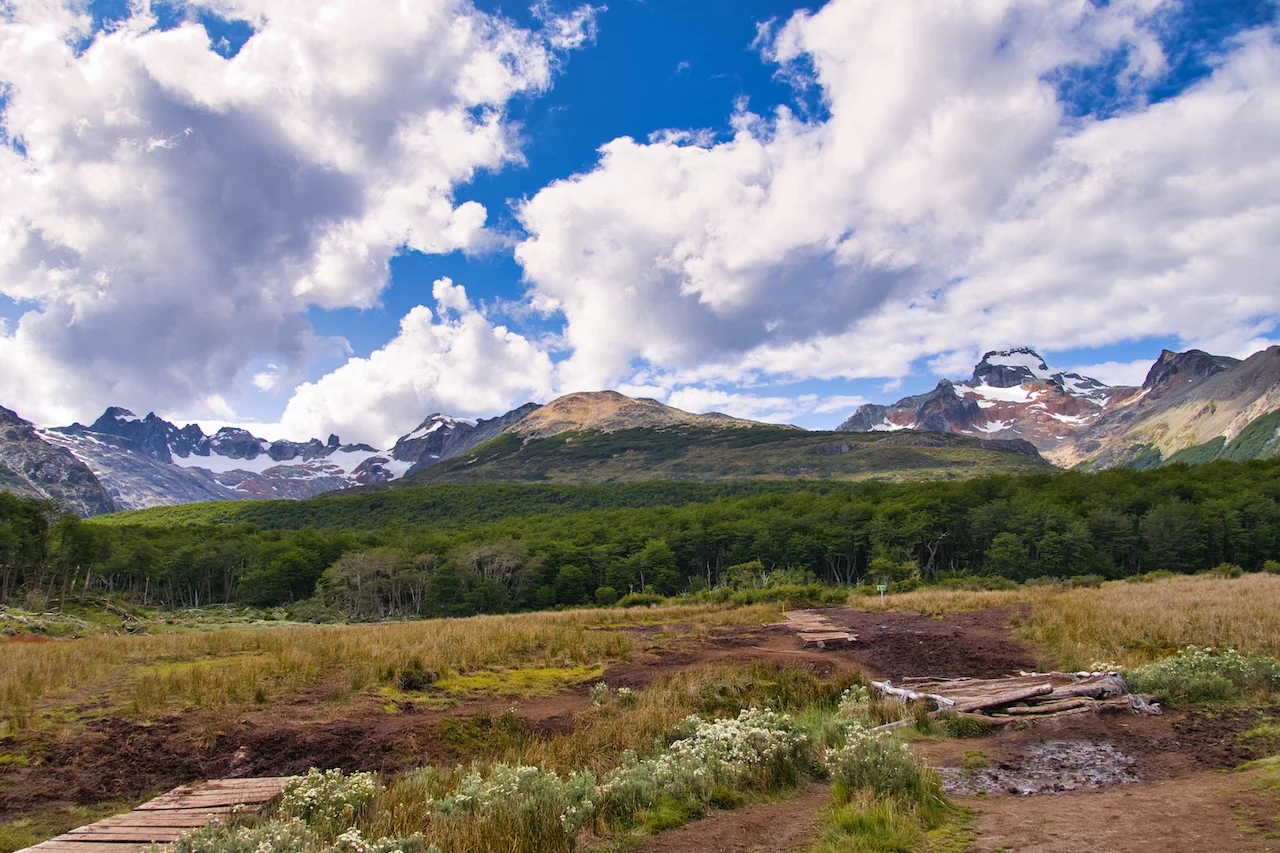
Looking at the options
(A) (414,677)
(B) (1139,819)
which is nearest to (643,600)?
(A) (414,677)

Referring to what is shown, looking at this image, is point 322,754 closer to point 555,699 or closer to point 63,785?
point 63,785

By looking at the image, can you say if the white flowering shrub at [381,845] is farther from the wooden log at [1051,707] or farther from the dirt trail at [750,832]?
the wooden log at [1051,707]

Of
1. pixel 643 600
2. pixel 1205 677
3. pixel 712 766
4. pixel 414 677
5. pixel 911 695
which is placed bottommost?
pixel 643 600

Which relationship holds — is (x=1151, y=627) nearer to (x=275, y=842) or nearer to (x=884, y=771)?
(x=884, y=771)

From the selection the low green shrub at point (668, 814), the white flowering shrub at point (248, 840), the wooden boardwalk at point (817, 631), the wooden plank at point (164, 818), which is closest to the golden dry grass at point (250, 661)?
the wooden plank at point (164, 818)

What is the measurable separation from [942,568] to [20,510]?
4020 inches

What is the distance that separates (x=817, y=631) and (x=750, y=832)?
19.4 m

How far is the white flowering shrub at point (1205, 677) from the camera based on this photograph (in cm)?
1072

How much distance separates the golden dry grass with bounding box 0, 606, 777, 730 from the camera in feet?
40.8

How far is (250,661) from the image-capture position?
1584 cm

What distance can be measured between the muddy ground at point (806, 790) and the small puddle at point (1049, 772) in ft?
0.11

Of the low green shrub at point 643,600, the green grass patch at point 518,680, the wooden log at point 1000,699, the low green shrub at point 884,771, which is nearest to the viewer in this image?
the low green shrub at point 884,771

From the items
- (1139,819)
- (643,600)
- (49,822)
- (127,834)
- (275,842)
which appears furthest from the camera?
(643,600)

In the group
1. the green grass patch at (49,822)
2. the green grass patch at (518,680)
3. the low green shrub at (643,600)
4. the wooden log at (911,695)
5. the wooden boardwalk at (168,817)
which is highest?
the wooden boardwalk at (168,817)
